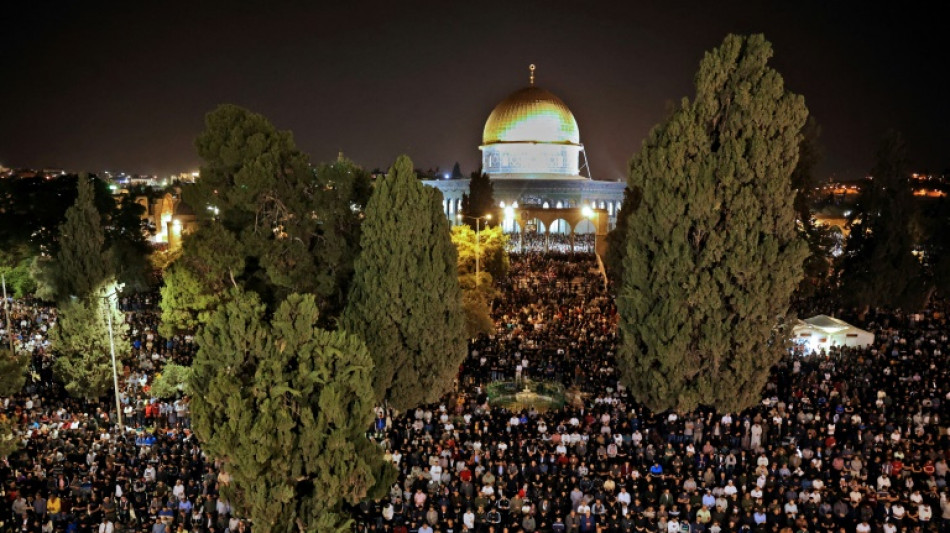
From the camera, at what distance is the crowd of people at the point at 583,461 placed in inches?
545

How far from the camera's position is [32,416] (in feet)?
62.5

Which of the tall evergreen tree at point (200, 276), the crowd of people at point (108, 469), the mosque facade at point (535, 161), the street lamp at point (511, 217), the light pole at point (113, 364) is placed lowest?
the crowd of people at point (108, 469)

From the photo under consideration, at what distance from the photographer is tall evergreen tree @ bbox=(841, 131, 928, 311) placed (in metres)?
27.9

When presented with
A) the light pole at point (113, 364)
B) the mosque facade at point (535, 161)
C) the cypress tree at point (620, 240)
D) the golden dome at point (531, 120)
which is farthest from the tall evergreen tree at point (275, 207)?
the golden dome at point (531, 120)

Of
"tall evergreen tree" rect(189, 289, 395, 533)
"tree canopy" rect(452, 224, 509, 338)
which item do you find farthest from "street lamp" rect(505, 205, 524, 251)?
"tall evergreen tree" rect(189, 289, 395, 533)

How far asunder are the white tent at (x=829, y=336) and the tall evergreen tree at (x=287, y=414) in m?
16.2

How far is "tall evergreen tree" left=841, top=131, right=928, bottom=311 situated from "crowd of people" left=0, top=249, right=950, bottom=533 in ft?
19.9

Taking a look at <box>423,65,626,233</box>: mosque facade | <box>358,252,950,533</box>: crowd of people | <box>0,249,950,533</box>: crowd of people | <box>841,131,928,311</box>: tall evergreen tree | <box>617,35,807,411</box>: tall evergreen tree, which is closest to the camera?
<box>358,252,950,533</box>: crowd of people

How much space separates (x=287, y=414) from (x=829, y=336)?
58.8 ft

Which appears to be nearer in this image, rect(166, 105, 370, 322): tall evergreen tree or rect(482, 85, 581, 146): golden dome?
rect(166, 105, 370, 322): tall evergreen tree

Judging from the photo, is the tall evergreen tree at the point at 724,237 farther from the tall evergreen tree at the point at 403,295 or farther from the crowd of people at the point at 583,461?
the tall evergreen tree at the point at 403,295

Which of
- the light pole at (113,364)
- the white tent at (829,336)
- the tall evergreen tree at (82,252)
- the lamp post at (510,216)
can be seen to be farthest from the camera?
→ the lamp post at (510,216)

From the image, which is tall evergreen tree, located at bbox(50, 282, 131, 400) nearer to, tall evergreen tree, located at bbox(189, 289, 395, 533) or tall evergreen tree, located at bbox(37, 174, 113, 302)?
tall evergreen tree, located at bbox(37, 174, 113, 302)

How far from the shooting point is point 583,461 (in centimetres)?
1565
